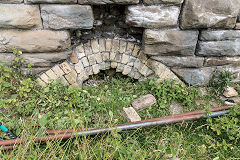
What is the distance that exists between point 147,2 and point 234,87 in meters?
1.74

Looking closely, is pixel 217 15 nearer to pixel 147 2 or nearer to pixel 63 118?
pixel 147 2

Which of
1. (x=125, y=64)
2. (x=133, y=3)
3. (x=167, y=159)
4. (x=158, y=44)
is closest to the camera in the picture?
(x=167, y=159)

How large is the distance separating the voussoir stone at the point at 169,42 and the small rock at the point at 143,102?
22.3 inches

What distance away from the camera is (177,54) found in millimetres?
2555

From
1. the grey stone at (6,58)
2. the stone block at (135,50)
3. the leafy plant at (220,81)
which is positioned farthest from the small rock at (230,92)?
the grey stone at (6,58)

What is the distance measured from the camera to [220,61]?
2641mm

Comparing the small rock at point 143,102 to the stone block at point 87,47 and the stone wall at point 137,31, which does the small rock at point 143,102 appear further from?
the stone block at point 87,47

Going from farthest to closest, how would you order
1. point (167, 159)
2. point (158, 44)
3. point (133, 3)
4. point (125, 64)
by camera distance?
point (125, 64)
point (158, 44)
point (133, 3)
point (167, 159)

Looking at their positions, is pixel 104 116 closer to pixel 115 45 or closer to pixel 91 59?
pixel 91 59

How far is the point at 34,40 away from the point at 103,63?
0.92m

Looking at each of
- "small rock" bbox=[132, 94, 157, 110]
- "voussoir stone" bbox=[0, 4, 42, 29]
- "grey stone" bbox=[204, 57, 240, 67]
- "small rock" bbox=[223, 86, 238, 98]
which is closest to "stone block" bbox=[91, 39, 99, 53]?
"voussoir stone" bbox=[0, 4, 42, 29]

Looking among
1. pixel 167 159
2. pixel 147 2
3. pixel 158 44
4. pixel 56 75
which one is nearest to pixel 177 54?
pixel 158 44

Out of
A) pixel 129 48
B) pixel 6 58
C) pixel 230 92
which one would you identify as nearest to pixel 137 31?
pixel 129 48

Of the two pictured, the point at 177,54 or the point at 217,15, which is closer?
the point at 217,15
